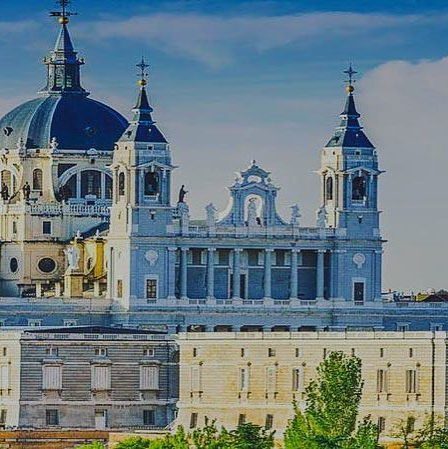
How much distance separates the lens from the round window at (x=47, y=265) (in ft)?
600

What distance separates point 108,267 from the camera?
17675 centimetres

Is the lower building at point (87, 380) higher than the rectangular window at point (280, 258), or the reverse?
the rectangular window at point (280, 258)

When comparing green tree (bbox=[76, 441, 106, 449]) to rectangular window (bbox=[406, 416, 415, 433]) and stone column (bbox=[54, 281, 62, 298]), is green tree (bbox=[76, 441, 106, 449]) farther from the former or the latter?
stone column (bbox=[54, 281, 62, 298])

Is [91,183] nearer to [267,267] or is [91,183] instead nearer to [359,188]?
[267,267]

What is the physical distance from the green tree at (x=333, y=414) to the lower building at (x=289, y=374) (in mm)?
1580

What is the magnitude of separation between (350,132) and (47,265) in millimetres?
14829

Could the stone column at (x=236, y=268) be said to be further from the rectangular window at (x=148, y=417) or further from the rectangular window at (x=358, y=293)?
the rectangular window at (x=148, y=417)

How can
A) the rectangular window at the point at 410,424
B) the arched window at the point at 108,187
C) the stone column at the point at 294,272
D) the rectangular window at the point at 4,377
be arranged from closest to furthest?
1. the rectangular window at the point at 410,424
2. the rectangular window at the point at 4,377
3. the stone column at the point at 294,272
4. the arched window at the point at 108,187

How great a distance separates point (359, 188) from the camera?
590 ft

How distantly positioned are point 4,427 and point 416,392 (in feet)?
63.0

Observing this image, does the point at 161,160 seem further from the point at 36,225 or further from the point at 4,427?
the point at 4,427

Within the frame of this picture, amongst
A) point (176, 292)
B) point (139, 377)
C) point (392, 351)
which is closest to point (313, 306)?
point (176, 292)

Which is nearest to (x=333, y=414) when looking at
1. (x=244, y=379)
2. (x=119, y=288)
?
(x=244, y=379)

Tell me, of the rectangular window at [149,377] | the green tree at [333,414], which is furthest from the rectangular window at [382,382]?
the rectangular window at [149,377]
